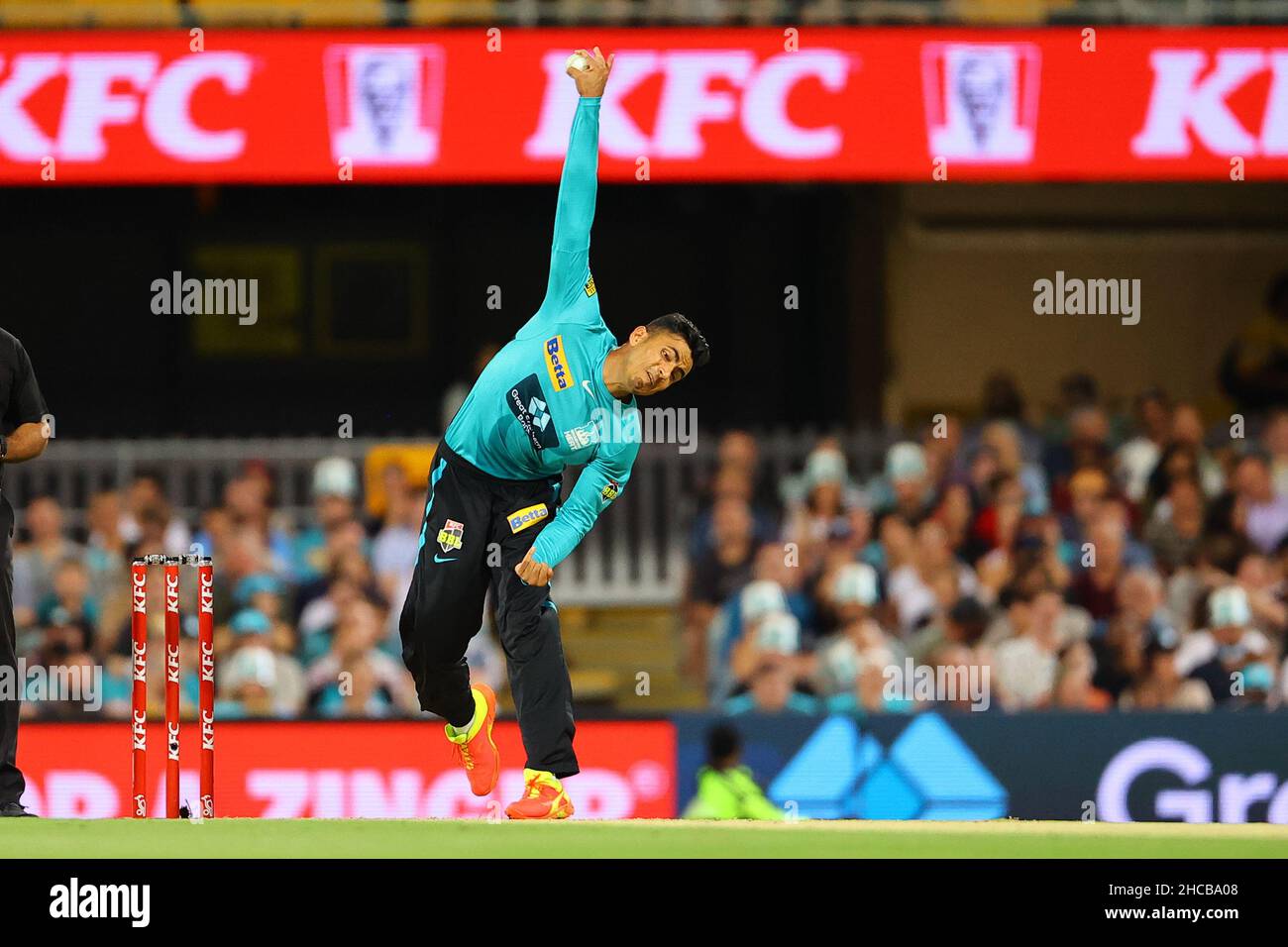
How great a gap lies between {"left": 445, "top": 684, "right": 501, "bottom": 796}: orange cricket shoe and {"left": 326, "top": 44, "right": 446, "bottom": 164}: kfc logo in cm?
494

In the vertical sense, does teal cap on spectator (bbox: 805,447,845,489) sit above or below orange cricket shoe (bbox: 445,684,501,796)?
above

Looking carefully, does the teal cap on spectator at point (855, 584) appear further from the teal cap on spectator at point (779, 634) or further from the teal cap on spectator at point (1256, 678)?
A: the teal cap on spectator at point (1256, 678)

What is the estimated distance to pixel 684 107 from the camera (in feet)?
40.5

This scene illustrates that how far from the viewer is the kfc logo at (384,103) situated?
12297mm

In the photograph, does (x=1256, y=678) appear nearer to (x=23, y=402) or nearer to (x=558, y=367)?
(x=558, y=367)

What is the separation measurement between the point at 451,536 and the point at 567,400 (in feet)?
1.93

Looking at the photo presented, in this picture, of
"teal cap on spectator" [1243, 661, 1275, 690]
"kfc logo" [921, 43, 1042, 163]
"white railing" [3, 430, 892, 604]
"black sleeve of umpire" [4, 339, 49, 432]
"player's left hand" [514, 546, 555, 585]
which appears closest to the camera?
"player's left hand" [514, 546, 555, 585]

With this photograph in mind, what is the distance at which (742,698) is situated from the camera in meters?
11.7

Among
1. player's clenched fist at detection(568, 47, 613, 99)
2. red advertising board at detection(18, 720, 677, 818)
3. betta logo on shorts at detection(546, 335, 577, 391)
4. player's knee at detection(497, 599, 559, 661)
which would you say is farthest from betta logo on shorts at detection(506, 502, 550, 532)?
red advertising board at detection(18, 720, 677, 818)

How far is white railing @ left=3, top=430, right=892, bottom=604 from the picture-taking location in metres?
13.1

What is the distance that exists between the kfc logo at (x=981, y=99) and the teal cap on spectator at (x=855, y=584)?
224 centimetres

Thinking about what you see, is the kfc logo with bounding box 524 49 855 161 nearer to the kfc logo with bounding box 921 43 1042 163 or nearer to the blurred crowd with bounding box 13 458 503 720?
the kfc logo with bounding box 921 43 1042 163

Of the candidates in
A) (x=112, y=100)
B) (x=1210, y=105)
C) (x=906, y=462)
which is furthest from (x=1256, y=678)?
(x=112, y=100)
